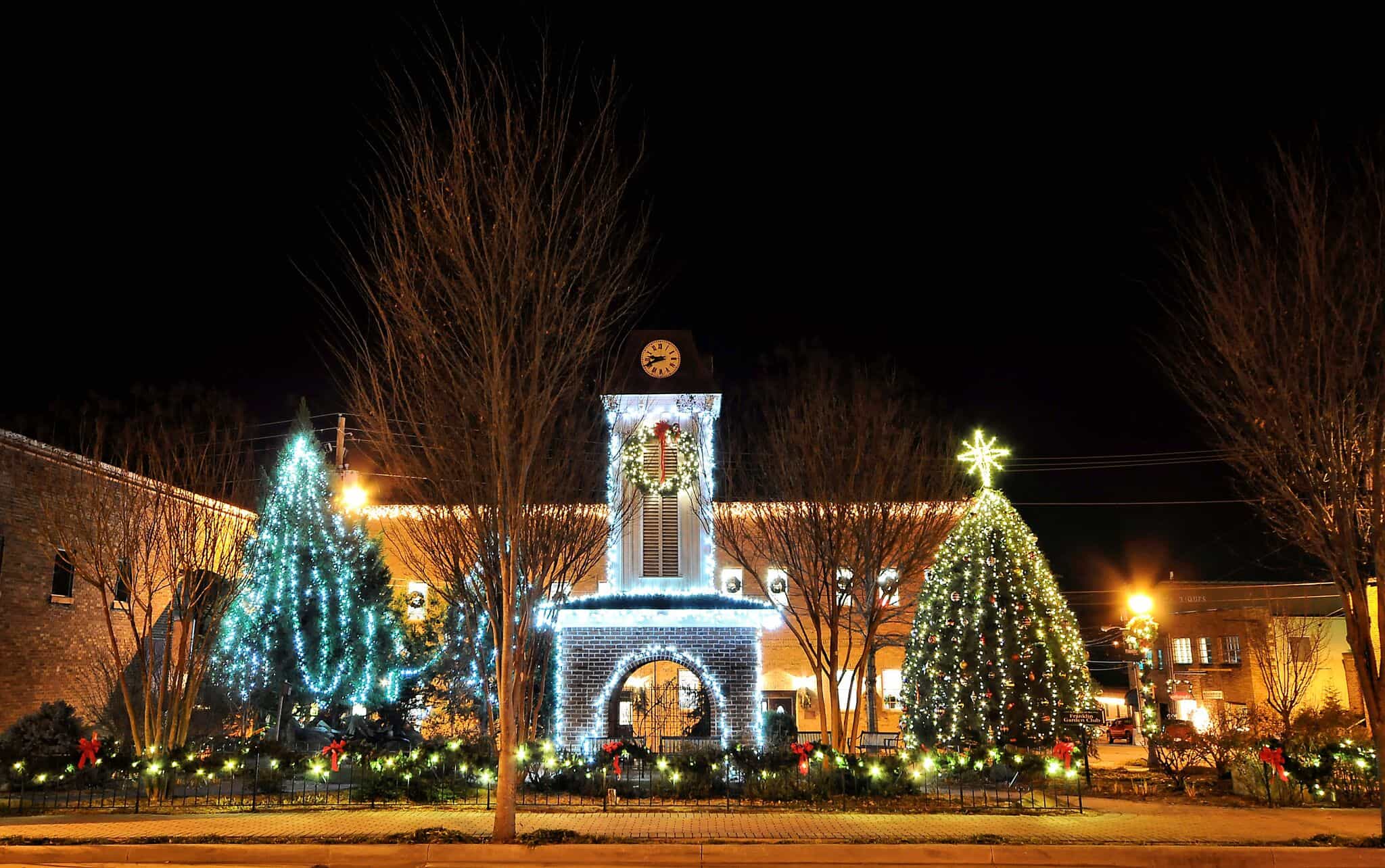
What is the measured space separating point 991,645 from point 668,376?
30.9 feet

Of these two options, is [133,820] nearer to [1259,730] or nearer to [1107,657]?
[1259,730]

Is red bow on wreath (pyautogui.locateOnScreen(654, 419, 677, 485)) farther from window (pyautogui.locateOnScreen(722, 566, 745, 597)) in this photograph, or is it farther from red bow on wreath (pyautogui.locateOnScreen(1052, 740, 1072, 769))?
red bow on wreath (pyautogui.locateOnScreen(1052, 740, 1072, 769))

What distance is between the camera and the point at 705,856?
1003 cm

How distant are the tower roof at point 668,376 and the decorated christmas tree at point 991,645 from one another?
6596mm

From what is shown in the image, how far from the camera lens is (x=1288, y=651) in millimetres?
28172

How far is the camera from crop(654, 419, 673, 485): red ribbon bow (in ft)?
72.8

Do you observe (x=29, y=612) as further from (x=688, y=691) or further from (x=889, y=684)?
(x=889, y=684)

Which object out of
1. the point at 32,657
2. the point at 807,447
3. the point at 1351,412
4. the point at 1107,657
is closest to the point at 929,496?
the point at 807,447

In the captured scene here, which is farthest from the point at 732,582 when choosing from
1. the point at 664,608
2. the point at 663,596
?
the point at 664,608

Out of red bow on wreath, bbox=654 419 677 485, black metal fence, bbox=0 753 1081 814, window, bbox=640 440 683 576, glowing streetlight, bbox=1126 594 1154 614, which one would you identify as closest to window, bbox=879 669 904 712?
glowing streetlight, bbox=1126 594 1154 614

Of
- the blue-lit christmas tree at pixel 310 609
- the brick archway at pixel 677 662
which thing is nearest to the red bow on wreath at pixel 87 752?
the blue-lit christmas tree at pixel 310 609

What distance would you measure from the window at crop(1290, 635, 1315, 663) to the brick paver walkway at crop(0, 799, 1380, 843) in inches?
642

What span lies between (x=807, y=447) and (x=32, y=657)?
18494 millimetres

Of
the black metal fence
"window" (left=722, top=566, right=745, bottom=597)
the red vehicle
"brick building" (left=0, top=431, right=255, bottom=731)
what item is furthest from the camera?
the red vehicle
